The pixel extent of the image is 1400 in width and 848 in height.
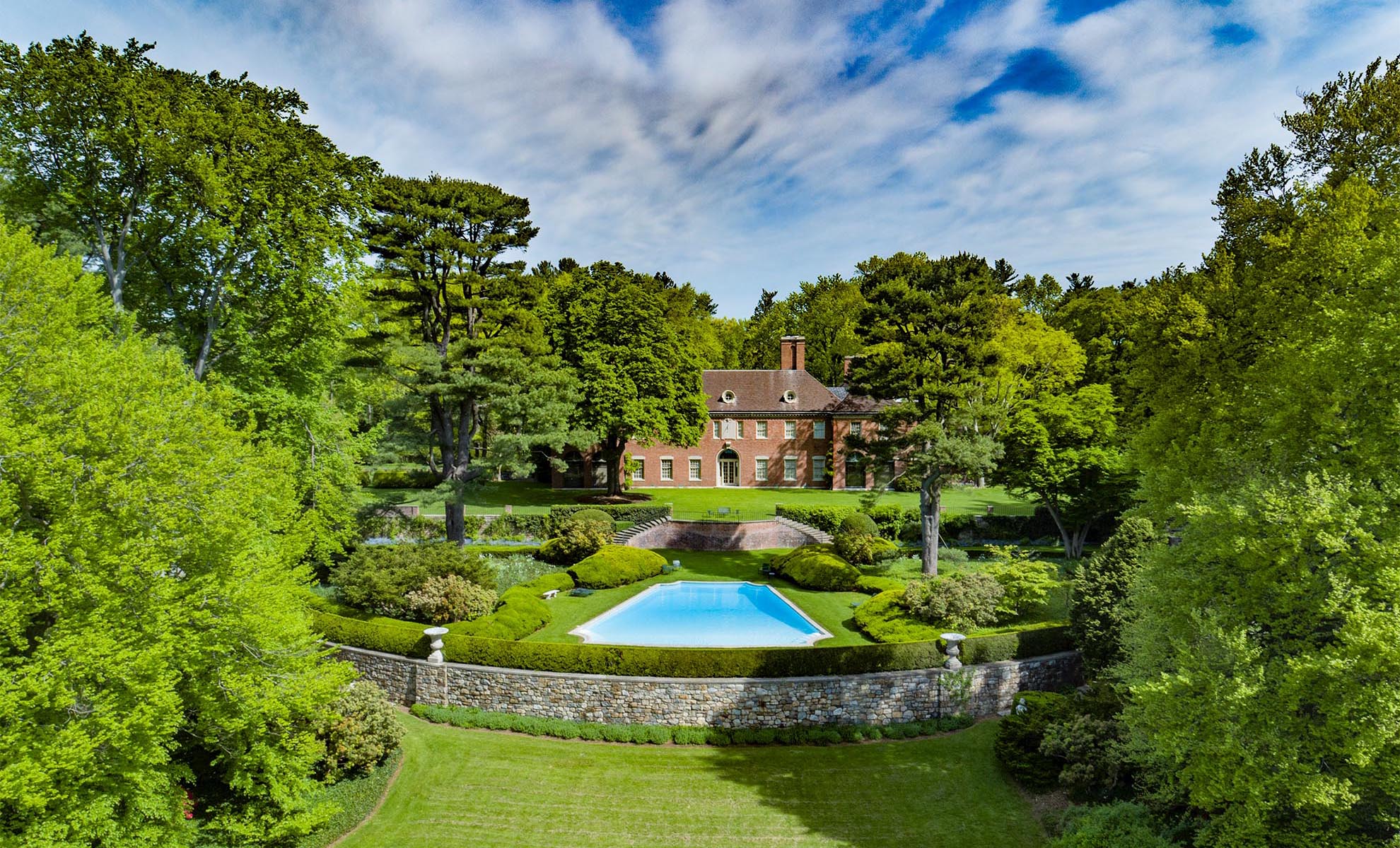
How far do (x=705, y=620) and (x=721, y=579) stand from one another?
4.31 metres

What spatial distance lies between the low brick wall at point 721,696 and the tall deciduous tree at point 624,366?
70.0 ft

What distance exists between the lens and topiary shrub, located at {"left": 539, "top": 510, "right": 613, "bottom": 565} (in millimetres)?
28000

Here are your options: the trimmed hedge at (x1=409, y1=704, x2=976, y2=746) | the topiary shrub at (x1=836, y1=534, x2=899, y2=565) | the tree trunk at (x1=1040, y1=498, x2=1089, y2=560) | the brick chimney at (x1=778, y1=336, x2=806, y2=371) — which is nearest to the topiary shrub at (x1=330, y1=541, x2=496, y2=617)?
the trimmed hedge at (x1=409, y1=704, x2=976, y2=746)

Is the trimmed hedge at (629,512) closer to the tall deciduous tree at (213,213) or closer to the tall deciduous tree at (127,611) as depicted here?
the tall deciduous tree at (213,213)

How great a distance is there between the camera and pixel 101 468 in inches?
357

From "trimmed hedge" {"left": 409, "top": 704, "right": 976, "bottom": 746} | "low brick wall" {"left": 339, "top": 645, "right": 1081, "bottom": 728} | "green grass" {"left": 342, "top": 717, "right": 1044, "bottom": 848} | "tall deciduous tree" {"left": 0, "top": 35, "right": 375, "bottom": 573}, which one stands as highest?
"tall deciduous tree" {"left": 0, "top": 35, "right": 375, "bottom": 573}

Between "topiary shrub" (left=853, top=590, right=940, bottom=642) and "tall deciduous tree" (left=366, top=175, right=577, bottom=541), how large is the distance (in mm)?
15011

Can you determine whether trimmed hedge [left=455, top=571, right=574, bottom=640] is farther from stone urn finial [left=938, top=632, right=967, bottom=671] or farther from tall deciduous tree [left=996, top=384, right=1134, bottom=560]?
tall deciduous tree [left=996, top=384, right=1134, bottom=560]

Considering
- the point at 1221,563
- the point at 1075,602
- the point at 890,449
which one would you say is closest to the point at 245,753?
the point at 1221,563

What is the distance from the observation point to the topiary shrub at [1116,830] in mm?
9352

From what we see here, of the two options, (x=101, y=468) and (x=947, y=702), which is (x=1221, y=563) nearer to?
(x=947, y=702)

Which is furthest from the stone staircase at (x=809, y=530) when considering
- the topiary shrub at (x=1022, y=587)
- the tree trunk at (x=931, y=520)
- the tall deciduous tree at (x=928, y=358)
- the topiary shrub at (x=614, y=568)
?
the topiary shrub at (x=1022, y=587)

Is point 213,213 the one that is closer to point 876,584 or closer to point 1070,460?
point 876,584

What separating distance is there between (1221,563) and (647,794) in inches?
431
